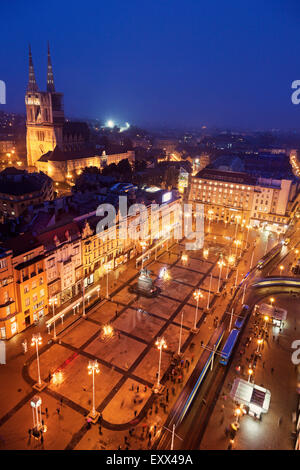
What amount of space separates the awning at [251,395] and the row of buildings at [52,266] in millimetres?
30157

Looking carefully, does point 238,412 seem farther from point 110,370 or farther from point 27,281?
point 27,281

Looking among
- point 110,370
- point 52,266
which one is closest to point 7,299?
point 52,266

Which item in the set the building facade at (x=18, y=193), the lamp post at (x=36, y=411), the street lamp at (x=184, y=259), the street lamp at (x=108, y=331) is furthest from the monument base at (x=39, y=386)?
the building facade at (x=18, y=193)

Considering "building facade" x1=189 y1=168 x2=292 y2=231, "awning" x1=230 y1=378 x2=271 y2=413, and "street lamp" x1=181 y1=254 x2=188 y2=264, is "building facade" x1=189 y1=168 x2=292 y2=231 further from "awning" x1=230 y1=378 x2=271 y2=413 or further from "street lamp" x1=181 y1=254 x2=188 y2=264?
"awning" x1=230 y1=378 x2=271 y2=413

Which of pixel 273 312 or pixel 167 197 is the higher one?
pixel 167 197

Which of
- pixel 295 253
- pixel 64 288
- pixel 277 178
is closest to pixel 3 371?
pixel 64 288

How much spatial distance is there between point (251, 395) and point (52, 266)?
36801 millimetres

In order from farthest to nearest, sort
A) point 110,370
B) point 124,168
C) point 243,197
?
point 124,168
point 243,197
point 110,370

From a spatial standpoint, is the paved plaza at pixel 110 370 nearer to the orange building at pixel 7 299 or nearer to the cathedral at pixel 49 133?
the orange building at pixel 7 299

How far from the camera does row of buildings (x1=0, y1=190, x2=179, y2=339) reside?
47219mm

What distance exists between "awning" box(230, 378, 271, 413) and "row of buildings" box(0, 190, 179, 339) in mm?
30157

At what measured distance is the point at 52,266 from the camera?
54312mm

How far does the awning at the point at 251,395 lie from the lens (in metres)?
36.5

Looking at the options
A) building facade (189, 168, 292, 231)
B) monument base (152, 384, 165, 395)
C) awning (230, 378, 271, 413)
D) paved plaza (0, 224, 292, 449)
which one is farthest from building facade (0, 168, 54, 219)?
awning (230, 378, 271, 413)
